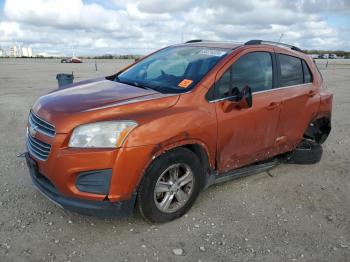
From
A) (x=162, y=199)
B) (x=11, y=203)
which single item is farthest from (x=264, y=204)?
(x=11, y=203)

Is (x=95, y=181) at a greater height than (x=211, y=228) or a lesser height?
greater

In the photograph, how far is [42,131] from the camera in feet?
11.8

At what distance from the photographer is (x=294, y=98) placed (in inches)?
200

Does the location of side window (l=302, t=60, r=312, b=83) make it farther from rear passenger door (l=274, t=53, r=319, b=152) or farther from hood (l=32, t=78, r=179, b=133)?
hood (l=32, t=78, r=179, b=133)

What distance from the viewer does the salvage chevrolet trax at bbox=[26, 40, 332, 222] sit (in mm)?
3361

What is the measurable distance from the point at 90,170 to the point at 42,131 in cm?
66

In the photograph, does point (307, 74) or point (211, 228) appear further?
point (307, 74)

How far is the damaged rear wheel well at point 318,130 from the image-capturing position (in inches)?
228

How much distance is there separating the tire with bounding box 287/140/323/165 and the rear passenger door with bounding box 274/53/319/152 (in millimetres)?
246

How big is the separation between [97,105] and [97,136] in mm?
369

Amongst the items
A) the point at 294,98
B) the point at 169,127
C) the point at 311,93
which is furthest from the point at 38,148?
the point at 311,93

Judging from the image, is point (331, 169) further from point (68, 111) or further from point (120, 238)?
point (68, 111)

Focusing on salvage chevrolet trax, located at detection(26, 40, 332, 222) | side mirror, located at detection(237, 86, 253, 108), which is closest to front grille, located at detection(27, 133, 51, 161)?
salvage chevrolet trax, located at detection(26, 40, 332, 222)

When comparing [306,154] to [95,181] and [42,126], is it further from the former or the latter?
[42,126]
